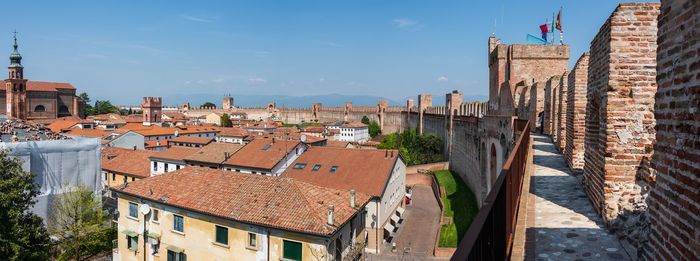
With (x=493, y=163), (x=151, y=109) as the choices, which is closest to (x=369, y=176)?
(x=493, y=163)

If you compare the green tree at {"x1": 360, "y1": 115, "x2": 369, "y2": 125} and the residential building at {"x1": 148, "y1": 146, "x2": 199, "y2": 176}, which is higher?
the green tree at {"x1": 360, "y1": 115, "x2": 369, "y2": 125}

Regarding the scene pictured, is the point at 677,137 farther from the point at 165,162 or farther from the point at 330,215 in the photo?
the point at 165,162

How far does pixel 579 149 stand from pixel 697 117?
880 centimetres

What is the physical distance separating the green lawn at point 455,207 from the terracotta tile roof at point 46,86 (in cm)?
8178

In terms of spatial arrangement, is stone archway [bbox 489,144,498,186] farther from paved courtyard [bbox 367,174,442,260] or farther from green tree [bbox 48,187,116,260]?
green tree [bbox 48,187,116,260]

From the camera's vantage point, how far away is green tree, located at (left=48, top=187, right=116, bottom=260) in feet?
71.4

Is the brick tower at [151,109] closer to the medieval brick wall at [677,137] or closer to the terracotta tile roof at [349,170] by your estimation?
the terracotta tile roof at [349,170]

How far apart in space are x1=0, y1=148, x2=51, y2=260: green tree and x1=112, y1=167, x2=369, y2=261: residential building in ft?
12.6

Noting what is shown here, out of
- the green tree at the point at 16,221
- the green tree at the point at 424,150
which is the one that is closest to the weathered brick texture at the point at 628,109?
the green tree at the point at 16,221

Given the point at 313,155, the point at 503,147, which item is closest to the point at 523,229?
the point at 503,147

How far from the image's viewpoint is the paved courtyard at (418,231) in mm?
23422

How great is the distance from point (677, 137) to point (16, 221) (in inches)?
796

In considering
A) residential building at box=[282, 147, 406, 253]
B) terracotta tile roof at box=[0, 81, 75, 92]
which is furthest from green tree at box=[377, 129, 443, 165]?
terracotta tile roof at box=[0, 81, 75, 92]

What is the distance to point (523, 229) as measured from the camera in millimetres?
5707
